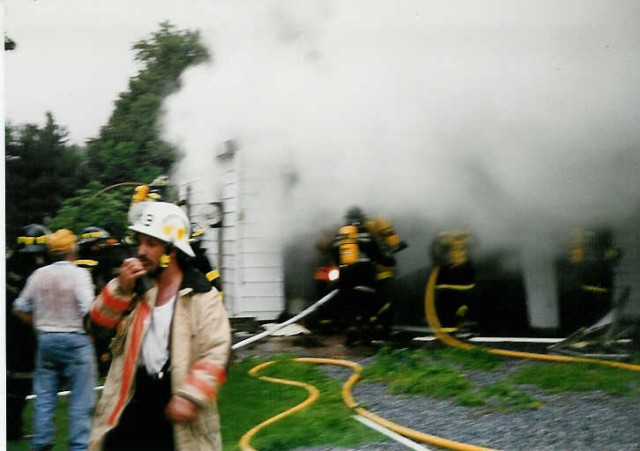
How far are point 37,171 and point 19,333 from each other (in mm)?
879

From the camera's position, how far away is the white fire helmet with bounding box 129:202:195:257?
12.3 feet

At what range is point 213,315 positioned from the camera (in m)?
3.65

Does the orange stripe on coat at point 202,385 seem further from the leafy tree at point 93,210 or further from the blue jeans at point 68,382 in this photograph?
the leafy tree at point 93,210

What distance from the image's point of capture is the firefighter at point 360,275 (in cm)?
407

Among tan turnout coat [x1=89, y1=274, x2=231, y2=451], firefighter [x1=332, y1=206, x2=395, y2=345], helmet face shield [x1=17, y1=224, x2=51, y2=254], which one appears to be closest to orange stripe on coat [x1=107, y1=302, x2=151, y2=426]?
tan turnout coat [x1=89, y1=274, x2=231, y2=451]

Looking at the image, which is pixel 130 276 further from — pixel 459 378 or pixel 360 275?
pixel 459 378

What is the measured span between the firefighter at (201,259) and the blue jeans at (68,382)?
721mm

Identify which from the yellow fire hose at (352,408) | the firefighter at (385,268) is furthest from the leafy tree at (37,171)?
the firefighter at (385,268)

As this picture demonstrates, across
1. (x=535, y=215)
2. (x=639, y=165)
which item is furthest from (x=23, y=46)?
(x=639, y=165)

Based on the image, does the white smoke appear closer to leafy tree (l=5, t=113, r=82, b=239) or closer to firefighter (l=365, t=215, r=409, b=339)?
firefighter (l=365, t=215, r=409, b=339)

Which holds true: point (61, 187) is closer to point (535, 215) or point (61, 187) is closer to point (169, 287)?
point (169, 287)

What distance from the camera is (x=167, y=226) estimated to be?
3752 mm

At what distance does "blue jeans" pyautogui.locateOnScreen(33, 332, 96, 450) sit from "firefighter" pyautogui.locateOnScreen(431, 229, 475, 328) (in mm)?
1886

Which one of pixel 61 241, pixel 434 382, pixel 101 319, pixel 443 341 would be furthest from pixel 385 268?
pixel 61 241
